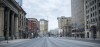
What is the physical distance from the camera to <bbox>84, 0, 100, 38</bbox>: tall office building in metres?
99.3

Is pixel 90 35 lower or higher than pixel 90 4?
lower

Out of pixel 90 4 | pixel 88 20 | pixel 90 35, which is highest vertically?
pixel 90 4

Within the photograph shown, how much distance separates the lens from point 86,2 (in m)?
121

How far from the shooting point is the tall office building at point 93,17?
99312 mm

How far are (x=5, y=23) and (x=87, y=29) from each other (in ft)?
208

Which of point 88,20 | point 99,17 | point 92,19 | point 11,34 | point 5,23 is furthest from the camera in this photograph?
point 88,20

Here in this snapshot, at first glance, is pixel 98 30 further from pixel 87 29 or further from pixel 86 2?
pixel 86 2

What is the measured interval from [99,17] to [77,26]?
5371 centimetres

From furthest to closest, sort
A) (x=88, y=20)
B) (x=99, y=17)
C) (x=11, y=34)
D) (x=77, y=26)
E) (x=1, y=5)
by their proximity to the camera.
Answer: (x=77, y=26), (x=88, y=20), (x=99, y=17), (x=11, y=34), (x=1, y=5)

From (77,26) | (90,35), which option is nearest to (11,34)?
(90,35)

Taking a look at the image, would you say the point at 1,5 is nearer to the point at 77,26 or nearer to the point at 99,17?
the point at 99,17

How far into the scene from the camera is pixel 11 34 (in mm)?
76375

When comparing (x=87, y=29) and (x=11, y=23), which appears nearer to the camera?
(x=11, y=23)

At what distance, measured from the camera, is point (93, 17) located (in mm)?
106312
